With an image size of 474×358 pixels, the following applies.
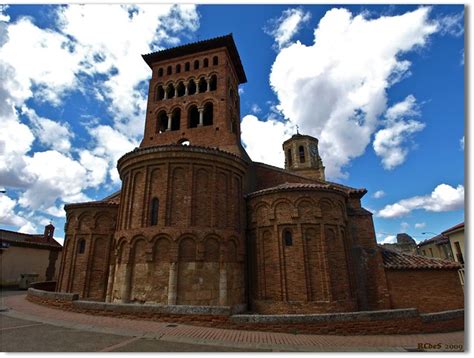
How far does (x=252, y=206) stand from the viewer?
16.4 metres

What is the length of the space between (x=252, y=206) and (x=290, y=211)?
96.2 inches

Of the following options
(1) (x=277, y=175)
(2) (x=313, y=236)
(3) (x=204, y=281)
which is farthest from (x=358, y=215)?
(3) (x=204, y=281)

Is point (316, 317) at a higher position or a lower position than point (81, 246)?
lower

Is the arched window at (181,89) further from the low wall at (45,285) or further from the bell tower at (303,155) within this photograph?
the bell tower at (303,155)

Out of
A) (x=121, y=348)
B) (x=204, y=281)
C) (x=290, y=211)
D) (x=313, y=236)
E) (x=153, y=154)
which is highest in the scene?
(x=153, y=154)

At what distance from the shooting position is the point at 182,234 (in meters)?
13.1

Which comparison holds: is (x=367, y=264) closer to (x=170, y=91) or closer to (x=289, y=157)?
(x=170, y=91)

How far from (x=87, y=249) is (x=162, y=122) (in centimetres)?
1188

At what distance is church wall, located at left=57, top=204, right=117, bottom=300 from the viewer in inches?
653

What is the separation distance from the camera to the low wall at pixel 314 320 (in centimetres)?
915

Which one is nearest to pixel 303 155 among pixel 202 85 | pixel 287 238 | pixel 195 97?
pixel 202 85

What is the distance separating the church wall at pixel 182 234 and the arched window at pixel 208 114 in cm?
865

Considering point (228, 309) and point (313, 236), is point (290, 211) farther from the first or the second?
point (228, 309)

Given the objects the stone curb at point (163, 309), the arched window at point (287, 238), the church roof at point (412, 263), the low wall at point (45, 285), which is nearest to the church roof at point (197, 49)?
the arched window at point (287, 238)
